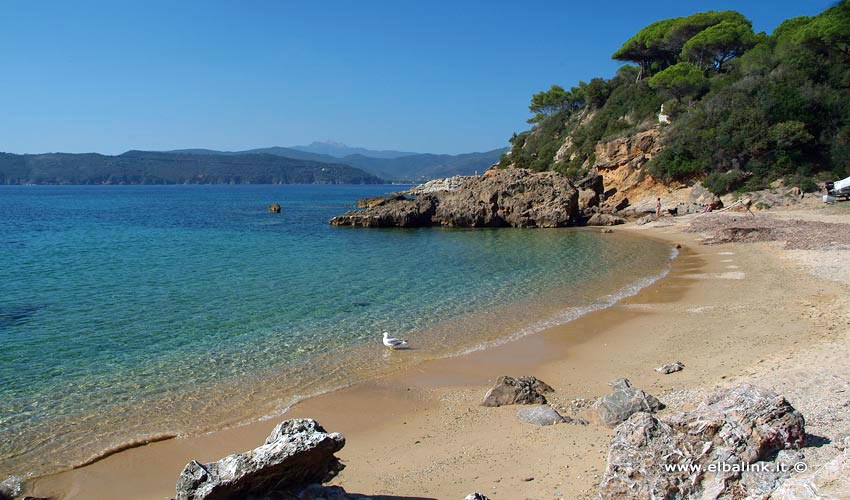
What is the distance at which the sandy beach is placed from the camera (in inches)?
247

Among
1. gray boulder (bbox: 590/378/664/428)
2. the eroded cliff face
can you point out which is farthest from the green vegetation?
gray boulder (bbox: 590/378/664/428)

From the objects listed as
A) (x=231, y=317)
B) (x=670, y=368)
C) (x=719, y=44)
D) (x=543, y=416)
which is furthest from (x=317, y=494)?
(x=719, y=44)

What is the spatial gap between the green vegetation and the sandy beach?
26591 millimetres

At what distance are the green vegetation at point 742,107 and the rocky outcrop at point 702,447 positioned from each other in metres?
37.3

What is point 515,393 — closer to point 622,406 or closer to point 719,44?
point 622,406

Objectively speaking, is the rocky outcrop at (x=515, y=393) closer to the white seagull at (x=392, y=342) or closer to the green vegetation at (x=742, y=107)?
the white seagull at (x=392, y=342)

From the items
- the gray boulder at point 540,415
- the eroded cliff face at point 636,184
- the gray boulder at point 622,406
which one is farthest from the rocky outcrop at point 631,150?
the gray boulder at point 540,415

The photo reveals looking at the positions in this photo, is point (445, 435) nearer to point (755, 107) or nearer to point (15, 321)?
point (15, 321)

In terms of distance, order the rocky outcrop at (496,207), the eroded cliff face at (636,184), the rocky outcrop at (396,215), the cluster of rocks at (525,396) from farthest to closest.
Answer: the rocky outcrop at (396,215)
the eroded cliff face at (636,184)
the rocky outcrop at (496,207)
the cluster of rocks at (525,396)

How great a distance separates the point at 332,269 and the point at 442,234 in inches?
596

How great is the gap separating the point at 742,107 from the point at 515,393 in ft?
132

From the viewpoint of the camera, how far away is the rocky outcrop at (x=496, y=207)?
39.1 meters

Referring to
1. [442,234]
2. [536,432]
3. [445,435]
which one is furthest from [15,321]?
[442,234]

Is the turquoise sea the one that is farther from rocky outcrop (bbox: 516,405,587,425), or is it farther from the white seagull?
rocky outcrop (bbox: 516,405,587,425)
